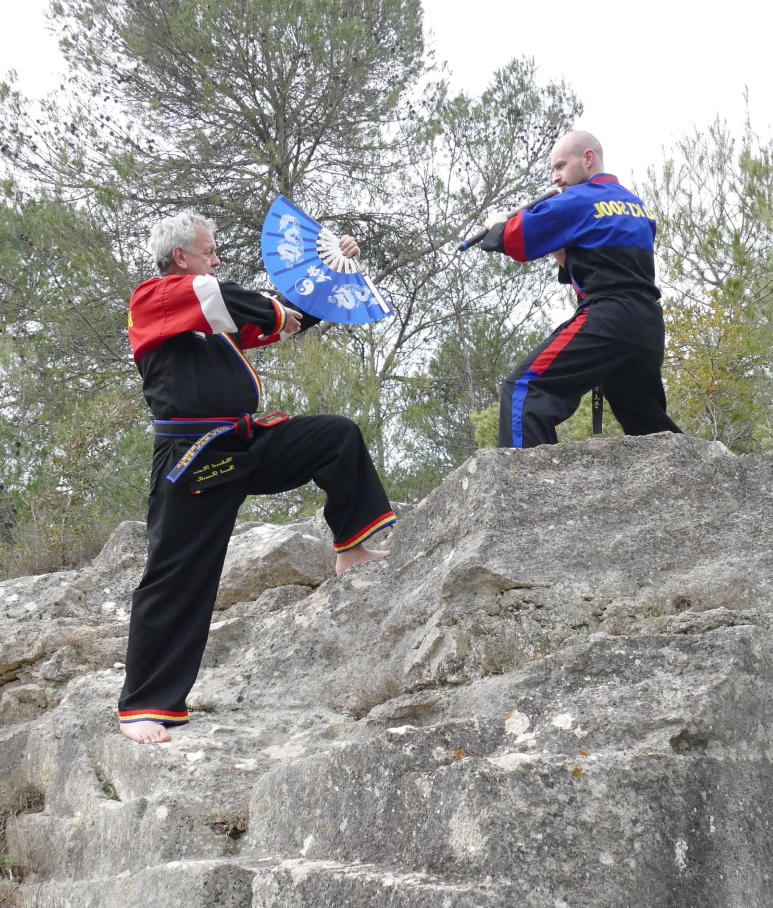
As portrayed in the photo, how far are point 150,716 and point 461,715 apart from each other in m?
1.13

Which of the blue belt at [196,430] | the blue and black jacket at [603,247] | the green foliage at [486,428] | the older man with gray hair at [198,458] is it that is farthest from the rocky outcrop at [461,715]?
the green foliage at [486,428]

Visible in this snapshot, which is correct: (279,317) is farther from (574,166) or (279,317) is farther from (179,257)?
(574,166)

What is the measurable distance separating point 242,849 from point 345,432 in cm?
149

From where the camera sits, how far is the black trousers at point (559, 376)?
3.40 meters

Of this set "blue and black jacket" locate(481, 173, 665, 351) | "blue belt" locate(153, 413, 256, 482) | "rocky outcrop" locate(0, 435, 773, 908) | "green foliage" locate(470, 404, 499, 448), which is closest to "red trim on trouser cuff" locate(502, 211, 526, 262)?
"blue and black jacket" locate(481, 173, 665, 351)

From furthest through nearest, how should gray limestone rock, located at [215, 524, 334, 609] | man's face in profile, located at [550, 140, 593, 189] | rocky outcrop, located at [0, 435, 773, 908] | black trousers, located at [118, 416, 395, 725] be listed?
1. gray limestone rock, located at [215, 524, 334, 609]
2. man's face in profile, located at [550, 140, 593, 189]
3. black trousers, located at [118, 416, 395, 725]
4. rocky outcrop, located at [0, 435, 773, 908]

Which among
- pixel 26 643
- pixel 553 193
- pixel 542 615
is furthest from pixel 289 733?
pixel 553 193

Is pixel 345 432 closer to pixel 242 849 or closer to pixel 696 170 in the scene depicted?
pixel 242 849

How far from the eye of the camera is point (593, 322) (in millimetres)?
3434

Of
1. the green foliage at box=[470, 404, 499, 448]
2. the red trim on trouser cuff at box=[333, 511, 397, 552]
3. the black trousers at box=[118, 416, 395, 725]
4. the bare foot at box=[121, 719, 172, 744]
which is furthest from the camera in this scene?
the green foliage at box=[470, 404, 499, 448]

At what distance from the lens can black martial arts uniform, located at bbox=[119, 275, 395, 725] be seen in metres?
3.12

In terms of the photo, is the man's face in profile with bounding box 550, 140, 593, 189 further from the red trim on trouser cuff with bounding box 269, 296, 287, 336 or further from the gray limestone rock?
the gray limestone rock

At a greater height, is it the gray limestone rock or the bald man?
the bald man

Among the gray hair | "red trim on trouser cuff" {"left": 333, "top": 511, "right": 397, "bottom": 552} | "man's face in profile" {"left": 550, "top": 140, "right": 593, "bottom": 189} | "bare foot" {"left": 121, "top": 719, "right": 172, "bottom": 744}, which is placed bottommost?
"bare foot" {"left": 121, "top": 719, "right": 172, "bottom": 744}
